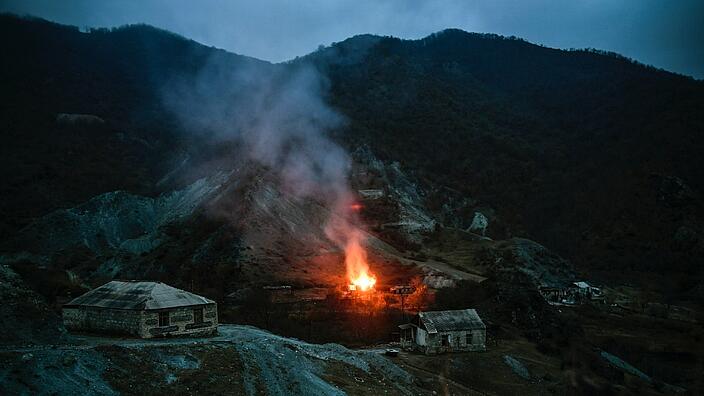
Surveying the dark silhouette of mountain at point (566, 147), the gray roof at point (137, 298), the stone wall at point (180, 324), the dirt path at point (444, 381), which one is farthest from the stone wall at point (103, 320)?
the dark silhouette of mountain at point (566, 147)

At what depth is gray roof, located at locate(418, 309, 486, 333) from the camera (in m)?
44.4

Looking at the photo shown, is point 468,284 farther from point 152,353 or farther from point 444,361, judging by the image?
point 152,353

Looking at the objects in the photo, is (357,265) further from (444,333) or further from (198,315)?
(198,315)

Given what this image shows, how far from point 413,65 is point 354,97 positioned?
108 feet

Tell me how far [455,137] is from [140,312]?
144387 mm

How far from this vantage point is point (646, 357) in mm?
54250

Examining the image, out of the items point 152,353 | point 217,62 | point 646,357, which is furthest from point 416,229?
point 217,62

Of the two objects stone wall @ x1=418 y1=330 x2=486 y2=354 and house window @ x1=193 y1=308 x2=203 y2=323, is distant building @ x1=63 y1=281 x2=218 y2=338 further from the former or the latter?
stone wall @ x1=418 y1=330 x2=486 y2=354

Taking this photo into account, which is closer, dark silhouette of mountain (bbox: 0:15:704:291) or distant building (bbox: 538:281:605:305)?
distant building (bbox: 538:281:605:305)

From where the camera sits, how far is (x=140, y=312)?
30.3 m

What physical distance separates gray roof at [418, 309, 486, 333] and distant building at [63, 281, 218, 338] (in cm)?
1888

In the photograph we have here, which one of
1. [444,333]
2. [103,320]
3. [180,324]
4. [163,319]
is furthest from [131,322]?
[444,333]

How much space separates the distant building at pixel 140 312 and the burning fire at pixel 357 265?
38.5m

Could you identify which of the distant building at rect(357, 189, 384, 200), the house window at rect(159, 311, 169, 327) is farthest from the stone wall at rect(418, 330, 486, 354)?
the distant building at rect(357, 189, 384, 200)
